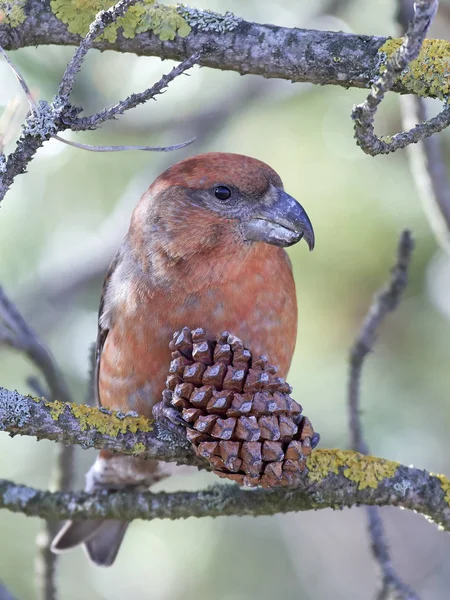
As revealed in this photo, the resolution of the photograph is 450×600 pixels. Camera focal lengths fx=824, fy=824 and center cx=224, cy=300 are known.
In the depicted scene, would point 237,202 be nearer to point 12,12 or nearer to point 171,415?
point 171,415

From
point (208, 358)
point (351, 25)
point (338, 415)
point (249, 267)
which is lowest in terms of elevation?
point (208, 358)

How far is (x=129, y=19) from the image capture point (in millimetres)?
2092

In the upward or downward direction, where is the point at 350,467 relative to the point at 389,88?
downward

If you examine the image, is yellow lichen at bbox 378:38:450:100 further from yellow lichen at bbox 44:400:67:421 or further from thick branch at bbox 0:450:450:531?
yellow lichen at bbox 44:400:67:421

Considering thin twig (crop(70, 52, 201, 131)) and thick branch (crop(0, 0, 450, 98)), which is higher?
thick branch (crop(0, 0, 450, 98))

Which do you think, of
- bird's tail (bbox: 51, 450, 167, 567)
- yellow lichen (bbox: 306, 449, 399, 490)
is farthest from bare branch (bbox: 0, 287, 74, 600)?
yellow lichen (bbox: 306, 449, 399, 490)

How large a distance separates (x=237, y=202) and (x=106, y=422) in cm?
99

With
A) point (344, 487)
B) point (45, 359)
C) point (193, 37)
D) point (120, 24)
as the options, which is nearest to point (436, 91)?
point (193, 37)

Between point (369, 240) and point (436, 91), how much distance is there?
1.95m

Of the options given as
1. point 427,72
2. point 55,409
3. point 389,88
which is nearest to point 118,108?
point 389,88

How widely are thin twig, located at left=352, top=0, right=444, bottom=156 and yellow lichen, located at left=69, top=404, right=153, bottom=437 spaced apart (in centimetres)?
91

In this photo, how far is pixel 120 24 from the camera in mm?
2096

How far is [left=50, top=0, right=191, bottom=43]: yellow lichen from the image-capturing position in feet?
6.86

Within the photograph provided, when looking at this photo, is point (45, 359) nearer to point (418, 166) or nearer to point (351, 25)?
point (418, 166)
